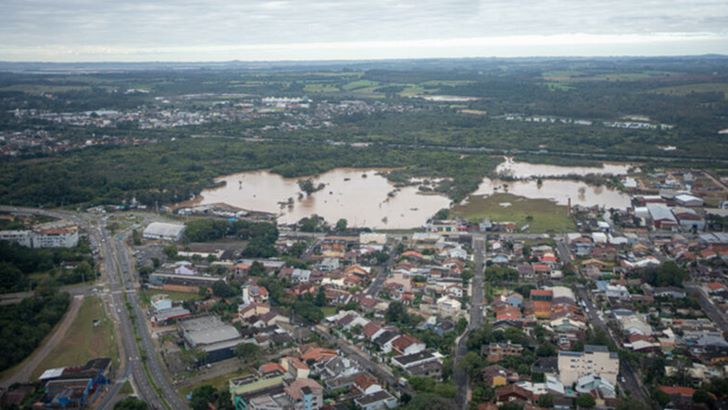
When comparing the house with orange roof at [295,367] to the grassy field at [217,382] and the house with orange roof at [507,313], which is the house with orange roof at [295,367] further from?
the house with orange roof at [507,313]

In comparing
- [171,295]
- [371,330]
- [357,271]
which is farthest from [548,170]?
[171,295]

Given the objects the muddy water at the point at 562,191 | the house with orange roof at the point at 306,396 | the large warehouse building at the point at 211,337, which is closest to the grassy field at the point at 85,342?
the large warehouse building at the point at 211,337

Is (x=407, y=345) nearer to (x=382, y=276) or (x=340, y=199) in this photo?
(x=382, y=276)

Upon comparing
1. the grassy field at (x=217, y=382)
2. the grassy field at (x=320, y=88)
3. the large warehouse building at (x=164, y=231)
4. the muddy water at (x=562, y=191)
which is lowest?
the muddy water at (x=562, y=191)

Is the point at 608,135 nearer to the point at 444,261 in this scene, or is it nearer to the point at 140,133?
the point at 444,261

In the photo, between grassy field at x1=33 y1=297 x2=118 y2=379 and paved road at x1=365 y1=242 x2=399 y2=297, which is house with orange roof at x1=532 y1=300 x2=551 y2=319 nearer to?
paved road at x1=365 y1=242 x2=399 y2=297
